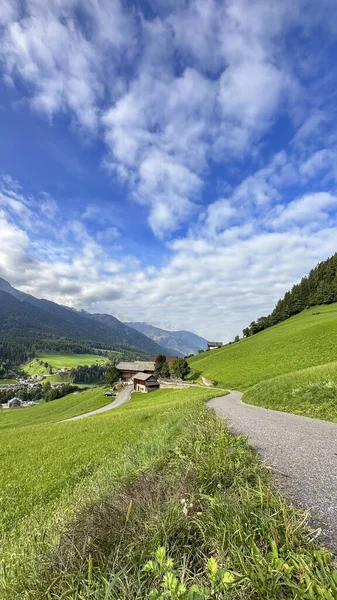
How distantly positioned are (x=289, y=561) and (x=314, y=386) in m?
16.6

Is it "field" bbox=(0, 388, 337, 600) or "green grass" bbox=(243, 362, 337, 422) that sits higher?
"field" bbox=(0, 388, 337, 600)

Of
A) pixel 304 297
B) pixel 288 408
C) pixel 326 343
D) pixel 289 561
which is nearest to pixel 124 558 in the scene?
pixel 289 561

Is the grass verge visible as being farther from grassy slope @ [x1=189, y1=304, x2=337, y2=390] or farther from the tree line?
the tree line

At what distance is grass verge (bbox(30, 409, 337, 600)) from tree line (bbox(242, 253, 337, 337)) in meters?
83.5

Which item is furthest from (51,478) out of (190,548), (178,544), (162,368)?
(162,368)

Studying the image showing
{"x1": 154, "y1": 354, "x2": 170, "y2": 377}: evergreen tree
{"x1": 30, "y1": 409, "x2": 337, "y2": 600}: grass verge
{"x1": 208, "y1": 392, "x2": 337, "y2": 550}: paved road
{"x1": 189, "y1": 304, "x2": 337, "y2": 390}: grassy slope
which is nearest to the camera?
{"x1": 30, "y1": 409, "x2": 337, "y2": 600}: grass verge

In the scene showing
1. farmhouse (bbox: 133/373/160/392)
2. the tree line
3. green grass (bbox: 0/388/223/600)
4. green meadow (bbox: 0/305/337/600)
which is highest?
Answer: the tree line

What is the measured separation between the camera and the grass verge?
2205 millimetres

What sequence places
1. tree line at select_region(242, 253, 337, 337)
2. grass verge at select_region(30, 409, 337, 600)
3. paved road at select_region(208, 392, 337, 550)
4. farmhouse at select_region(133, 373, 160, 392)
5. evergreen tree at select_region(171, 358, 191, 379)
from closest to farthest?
1. grass verge at select_region(30, 409, 337, 600)
2. paved road at select_region(208, 392, 337, 550)
3. evergreen tree at select_region(171, 358, 191, 379)
4. farmhouse at select_region(133, 373, 160, 392)
5. tree line at select_region(242, 253, 337, 337)

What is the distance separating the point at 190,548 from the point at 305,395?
53.8ft

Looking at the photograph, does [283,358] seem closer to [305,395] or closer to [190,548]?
[305,395]

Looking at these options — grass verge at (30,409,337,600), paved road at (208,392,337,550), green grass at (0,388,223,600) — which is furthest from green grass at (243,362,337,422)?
grass verge at (30,409,337,600)

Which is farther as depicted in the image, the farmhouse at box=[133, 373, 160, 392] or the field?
the farmhouse at box=[133, 373, 160, 392]

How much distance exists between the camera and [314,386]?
16516mm
